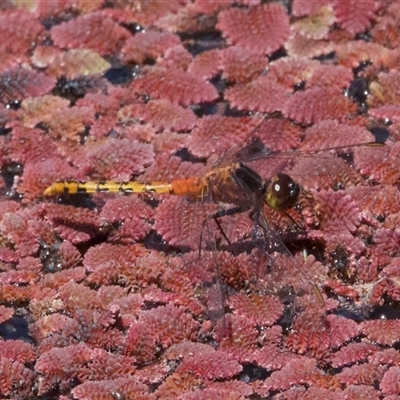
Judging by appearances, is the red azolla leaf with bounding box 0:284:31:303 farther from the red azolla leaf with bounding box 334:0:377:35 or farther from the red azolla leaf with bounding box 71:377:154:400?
the red azolla leaf with bounding box 334:0:377:35

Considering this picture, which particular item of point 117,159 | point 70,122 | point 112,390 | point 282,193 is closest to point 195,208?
point 282,193

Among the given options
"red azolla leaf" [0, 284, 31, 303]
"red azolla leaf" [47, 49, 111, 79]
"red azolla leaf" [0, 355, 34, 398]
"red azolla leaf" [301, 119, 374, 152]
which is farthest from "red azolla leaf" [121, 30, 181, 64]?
"red azolla leaf" [0, 355, 34, 398]

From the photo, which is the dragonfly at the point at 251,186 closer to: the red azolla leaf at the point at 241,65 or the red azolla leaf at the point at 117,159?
the red azolla leaf at the point at 117,159

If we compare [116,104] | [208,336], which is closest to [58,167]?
[116,104]

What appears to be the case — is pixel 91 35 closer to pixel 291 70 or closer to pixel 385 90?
pixel 291 70

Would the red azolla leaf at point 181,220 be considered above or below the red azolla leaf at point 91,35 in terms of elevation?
below

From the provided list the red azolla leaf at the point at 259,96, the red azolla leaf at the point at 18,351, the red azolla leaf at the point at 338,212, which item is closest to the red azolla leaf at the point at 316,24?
Result: the red azolla leaf at the point at 259,96

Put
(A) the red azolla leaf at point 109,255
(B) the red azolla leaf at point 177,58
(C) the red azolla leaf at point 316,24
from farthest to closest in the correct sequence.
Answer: (C) the red azolla leaf at point 316,24 → (B) the red azolla leaf at point 177,58 → (A) the red azolla leaf at point 109,255
